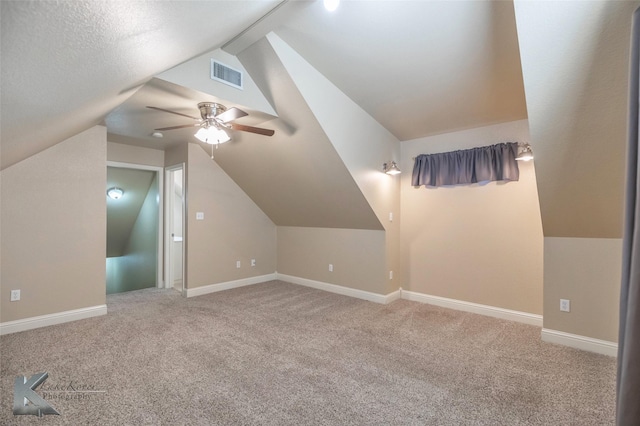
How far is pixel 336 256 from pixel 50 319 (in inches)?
152

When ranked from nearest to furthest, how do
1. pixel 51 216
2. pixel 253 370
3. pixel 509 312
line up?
pixel 253 370
pixel 51 216
pixel 509 312

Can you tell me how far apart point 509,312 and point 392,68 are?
3277mm

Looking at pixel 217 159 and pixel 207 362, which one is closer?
pixel 207 362

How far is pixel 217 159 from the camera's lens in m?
5.11

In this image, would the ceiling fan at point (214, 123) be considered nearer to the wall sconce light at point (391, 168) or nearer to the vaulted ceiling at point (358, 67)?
the vaulted ceiling at point (358, 67)

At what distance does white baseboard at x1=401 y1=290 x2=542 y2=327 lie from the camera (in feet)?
12.1

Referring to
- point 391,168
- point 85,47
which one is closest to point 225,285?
point 391,168

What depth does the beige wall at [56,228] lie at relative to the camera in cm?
332

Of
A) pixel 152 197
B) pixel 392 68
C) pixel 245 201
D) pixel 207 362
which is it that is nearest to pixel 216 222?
pixel 245 201

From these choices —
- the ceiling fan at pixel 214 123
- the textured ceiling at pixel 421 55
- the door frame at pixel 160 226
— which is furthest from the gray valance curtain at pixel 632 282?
the door frame at pixel 160 226

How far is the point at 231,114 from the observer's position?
8.95 ft

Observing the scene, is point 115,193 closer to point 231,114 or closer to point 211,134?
point 211,134

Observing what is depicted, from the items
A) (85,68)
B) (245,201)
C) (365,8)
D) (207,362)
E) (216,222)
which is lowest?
(207,362)

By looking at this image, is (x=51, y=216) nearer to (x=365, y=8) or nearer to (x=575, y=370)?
(x=365, y=8)
